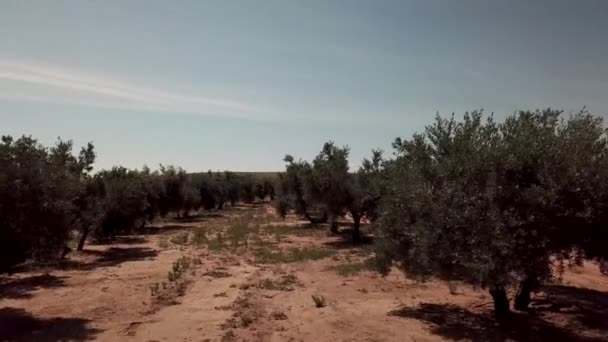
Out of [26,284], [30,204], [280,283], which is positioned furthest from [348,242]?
[30,204]

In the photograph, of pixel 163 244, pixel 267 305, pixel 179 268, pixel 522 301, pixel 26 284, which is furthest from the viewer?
pixel 163 244

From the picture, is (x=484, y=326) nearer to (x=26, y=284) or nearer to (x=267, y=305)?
(x=267, y=305)

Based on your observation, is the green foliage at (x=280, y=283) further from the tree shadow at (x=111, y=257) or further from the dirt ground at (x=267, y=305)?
the tree shadow at (x=111, y=257)

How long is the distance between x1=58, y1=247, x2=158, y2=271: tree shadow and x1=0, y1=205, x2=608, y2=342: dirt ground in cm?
17

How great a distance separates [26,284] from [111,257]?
891cm

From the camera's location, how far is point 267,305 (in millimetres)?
17875

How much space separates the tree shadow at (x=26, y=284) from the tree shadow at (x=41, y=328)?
3.77 m

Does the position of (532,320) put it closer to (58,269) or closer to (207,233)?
(58,269)

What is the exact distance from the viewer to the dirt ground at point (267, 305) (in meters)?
14.4

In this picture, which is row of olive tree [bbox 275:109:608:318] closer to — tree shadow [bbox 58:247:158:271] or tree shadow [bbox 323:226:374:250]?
tree shadow [bbox 323:226:374:250]

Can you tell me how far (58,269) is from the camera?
26641 mm

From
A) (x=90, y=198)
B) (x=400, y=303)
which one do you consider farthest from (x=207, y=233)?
(x=400, y=303)

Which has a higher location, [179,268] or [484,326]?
[179,268]

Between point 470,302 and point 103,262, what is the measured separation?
2212 cm
